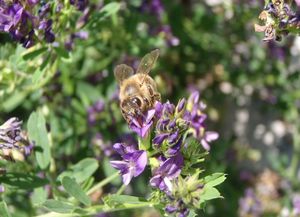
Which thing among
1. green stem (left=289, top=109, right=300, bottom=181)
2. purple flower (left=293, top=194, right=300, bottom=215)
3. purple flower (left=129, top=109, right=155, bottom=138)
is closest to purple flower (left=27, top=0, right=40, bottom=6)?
purple flower (left=129, top=109, right=155, bottom=138)

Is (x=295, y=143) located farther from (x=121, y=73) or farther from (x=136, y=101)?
(x=136, y=101)

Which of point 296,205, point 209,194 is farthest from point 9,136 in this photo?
point 296,205

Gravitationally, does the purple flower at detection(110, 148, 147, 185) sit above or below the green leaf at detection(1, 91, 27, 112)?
above

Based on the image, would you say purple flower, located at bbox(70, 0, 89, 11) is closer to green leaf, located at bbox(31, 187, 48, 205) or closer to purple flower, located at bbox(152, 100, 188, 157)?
purple flower, located at bbox(152, 100, 188, 157)

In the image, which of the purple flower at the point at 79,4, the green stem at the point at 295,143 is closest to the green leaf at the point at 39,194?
the purple flower at the point at 79,4

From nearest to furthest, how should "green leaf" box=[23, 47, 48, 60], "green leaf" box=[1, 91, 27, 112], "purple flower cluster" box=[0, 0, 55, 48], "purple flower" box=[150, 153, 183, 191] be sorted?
"purple flower" box=[150, 153, 183, 191]
"purple flower cluster" box=[0, 0, 55, 48]
"green leaf" box=[23, 47, 48, 60]
"green leaf" box=[1, 91, 27, 112]

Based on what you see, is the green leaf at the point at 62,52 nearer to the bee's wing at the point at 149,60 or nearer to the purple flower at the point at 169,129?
the bee's wing at the point at 149,60

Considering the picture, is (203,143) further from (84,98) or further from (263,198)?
(263,198)
